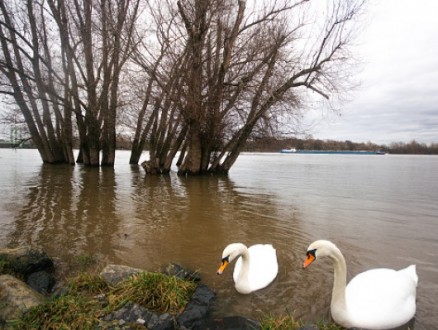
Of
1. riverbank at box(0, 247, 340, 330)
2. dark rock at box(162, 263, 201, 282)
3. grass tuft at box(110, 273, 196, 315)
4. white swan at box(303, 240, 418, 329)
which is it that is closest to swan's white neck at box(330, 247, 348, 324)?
white swan at box(303, 240, 418, 329)

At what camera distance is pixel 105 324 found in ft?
10.4

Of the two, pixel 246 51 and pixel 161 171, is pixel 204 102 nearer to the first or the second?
pixel 246 51

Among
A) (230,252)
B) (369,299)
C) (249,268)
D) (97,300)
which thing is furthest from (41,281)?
(369,299)

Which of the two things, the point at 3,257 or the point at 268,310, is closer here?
the point at 268,310

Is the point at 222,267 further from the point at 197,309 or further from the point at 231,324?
the point at 231,324

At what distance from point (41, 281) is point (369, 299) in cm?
431

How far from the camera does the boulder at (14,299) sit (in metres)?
3.24

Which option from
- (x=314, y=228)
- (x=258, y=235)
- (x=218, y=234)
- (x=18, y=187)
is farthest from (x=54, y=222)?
(x=18, y=187)

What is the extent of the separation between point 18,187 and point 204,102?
9974 mm

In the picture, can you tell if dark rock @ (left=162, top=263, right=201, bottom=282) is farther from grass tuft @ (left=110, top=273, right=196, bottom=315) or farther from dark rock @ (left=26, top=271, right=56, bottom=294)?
dark rock @ (left=26, top=271, right=56, bottom=294)

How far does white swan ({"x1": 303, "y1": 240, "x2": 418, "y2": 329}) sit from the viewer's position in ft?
11.5

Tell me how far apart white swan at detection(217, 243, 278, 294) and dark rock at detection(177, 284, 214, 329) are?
37cm

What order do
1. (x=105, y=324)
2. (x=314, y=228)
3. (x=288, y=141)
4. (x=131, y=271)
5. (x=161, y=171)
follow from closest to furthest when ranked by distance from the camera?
(x=105, y=324)
(x=131, y=271)
(x=314, y=228)
(x=288, y=141)
(x=161, y=171)

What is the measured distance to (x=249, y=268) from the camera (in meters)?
4.61
